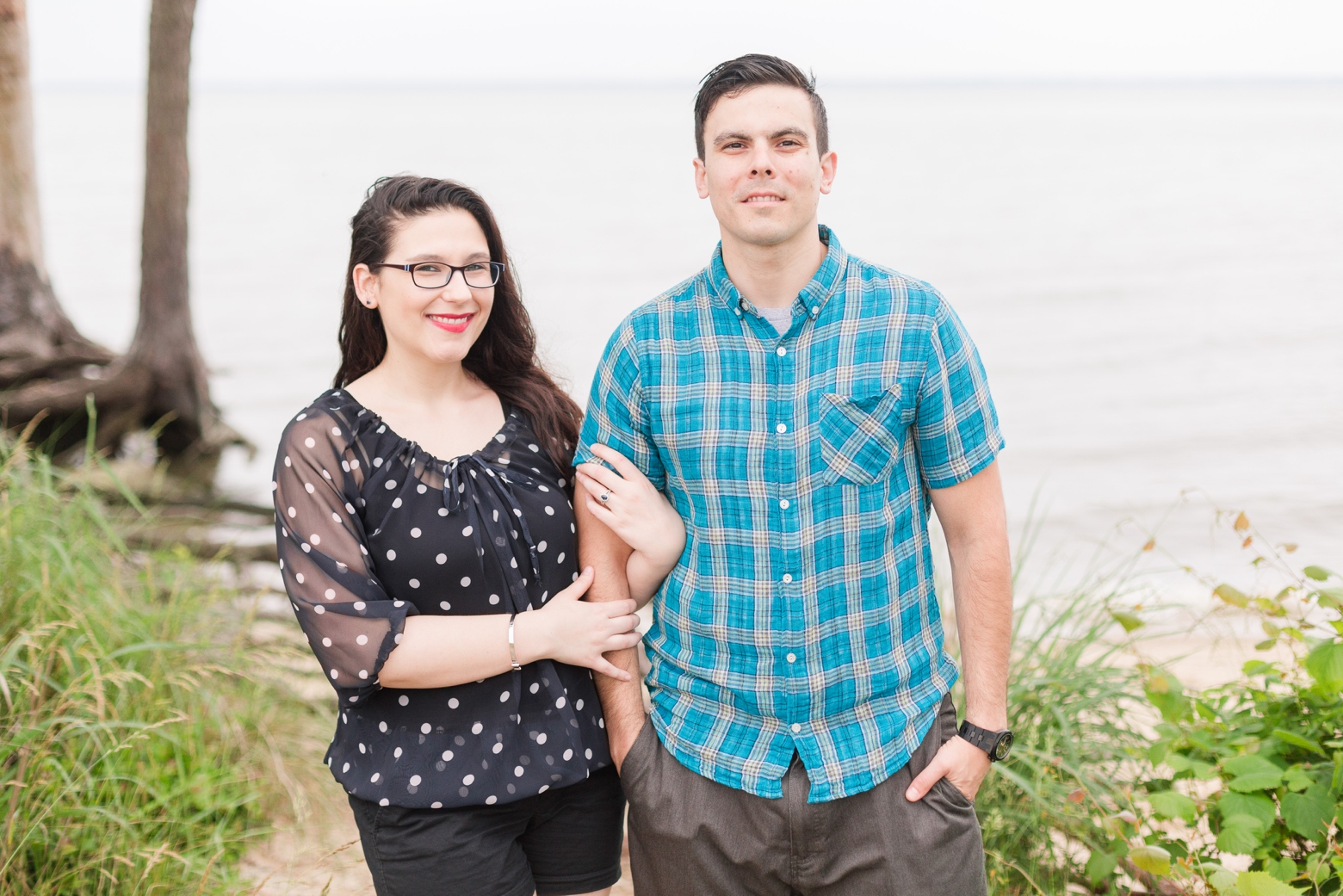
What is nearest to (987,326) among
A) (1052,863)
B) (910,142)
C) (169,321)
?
(169,321)

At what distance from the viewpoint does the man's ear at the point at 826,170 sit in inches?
92.0

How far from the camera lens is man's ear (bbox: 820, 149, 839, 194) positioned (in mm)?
2338

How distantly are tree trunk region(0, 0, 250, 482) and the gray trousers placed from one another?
622 centimetres

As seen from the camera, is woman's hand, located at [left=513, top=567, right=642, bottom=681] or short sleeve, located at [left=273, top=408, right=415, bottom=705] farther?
woman's hand, located at [left=513, top=567, right=642, bottom=681]

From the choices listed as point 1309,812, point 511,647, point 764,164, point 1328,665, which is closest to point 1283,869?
point 1309,812

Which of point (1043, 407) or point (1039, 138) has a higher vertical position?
point (1039, 138)

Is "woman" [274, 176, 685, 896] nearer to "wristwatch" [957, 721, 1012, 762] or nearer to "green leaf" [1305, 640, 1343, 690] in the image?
"wristwatch" [957, 721, 1012, 762]

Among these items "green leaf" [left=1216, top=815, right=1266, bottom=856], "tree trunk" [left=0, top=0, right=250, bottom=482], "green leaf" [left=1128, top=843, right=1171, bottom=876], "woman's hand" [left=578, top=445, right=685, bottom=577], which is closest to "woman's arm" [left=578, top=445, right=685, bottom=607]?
"woman's hand" [left=578, top=445, right=685, bottom=577]

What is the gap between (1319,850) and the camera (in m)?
2.65

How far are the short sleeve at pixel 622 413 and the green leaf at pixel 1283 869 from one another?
A: 1.64 metres

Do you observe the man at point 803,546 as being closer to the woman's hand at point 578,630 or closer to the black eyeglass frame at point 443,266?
the woman's hand at point 578,630

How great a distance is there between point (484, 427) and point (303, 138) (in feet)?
171

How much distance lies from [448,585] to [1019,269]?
18.2 meters

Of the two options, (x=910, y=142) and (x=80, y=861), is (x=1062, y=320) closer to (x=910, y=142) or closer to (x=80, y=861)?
(x=80, y=861)
